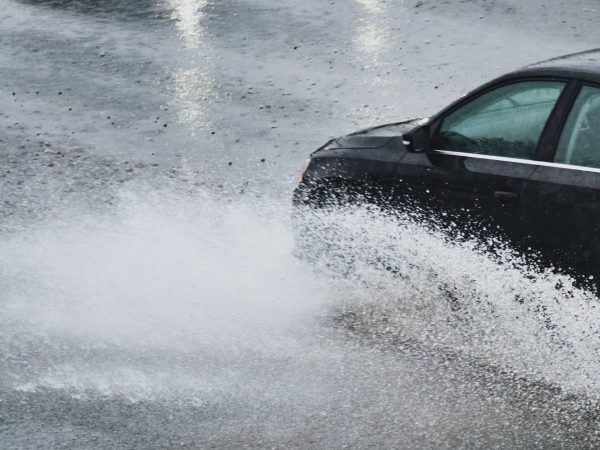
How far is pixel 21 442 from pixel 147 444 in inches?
25.5

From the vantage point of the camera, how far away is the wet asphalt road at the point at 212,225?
20.7 ft

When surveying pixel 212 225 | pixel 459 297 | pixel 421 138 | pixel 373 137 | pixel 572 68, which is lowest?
pixel 212 225

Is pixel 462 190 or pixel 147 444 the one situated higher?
pixel 462 190

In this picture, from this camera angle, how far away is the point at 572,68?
271 inches

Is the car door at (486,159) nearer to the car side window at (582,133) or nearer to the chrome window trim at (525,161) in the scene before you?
the chrome window trim at (525,161)

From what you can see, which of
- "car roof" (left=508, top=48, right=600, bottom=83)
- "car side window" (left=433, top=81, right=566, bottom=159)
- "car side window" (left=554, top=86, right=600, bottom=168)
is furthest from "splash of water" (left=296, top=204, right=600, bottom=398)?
"car roof" (left=508, top=48, right=600, bottom=83)

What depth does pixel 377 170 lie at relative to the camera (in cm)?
780

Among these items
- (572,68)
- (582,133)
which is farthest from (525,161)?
(572,68)

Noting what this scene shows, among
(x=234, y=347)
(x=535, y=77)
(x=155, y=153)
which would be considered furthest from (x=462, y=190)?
(x=155, y=153)

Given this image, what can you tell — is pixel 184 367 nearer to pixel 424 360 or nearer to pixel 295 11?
pixel 424 360

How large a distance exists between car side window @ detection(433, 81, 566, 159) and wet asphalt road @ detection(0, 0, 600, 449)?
1.25 metres

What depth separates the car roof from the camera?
22.2 ft

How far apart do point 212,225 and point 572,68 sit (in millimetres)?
3526

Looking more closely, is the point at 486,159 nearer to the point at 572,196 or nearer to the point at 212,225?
the point at 572,196
